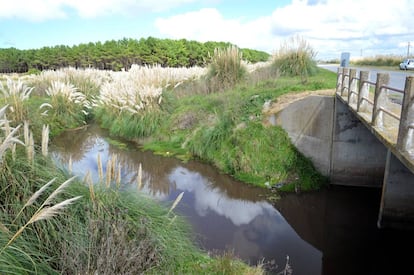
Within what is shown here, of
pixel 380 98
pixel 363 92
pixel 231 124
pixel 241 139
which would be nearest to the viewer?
pixel 380 98

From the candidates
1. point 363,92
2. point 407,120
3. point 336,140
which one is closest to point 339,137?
point 336,140

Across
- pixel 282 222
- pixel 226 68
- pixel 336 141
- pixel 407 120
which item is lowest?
pixel 282 222

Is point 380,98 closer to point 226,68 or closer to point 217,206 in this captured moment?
point 217,206

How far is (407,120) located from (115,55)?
35.9 m

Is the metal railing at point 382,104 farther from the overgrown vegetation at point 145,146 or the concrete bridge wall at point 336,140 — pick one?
the overgrown vegetation at point 145,146

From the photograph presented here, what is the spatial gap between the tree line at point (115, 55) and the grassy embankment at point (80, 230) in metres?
30.5

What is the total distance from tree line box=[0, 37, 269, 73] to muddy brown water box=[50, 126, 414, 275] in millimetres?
26908

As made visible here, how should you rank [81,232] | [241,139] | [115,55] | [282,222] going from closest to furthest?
[81,232] → [282,222] → [241,139] → [115,55]

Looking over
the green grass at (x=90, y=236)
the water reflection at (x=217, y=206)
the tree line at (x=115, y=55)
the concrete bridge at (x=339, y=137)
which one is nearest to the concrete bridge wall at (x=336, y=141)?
the concrete bridge at (x=339, y=137)

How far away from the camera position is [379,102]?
4.64 meters

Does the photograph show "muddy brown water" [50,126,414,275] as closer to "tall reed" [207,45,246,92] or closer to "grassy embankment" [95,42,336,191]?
"grassy embankment" [95,42,336,191]

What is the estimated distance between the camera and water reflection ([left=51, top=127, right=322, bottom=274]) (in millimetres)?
5078

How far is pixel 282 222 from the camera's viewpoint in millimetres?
6113

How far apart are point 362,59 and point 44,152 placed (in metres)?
35.5
